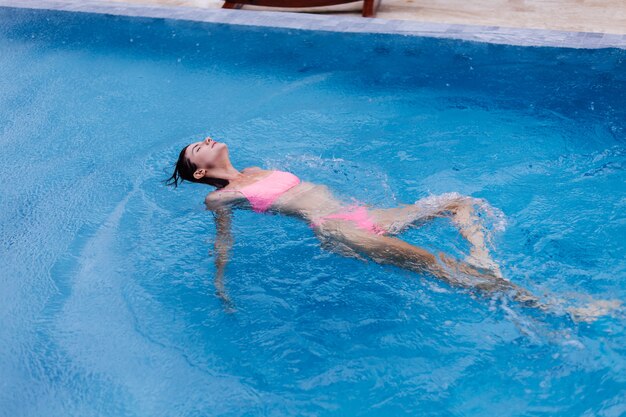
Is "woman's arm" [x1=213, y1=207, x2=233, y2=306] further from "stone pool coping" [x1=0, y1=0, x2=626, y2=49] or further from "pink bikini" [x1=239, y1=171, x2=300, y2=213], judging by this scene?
"stone pool coping" [x1=0, y1=0, x2=626, y2=49]

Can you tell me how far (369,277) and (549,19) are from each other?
384cm

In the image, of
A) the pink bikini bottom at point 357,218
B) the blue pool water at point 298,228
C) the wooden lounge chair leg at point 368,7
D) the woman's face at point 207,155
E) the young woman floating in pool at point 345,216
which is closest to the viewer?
the blue pool water at point 298,228

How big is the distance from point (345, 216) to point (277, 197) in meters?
0.40

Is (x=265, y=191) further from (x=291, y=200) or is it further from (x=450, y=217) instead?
(x=450, y=217)

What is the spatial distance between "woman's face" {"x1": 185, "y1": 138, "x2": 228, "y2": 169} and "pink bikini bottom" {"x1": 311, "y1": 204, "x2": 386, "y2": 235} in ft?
2.22

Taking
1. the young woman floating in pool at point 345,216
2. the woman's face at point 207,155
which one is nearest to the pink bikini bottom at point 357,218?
the young woman floating in pool at point 345,216

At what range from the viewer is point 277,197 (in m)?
3.92

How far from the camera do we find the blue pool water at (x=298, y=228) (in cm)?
340

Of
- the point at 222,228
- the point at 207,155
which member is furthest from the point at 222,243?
the point at 207,155

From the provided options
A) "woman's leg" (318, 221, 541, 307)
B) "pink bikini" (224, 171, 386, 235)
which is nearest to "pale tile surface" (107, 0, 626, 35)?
"pink bikini" (224, 171, 386, 235)

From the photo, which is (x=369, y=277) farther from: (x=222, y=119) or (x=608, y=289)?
(x=222, y=119)

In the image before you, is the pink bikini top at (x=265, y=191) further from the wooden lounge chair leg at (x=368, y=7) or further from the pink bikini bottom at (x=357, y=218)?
the wooden lounge chair leg at (x=368, y=7)

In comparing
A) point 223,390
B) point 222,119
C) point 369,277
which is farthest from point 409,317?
point 222,119

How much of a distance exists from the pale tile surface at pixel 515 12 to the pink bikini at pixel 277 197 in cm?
333
